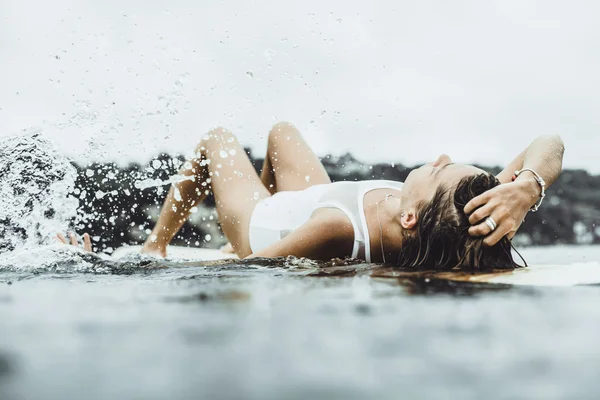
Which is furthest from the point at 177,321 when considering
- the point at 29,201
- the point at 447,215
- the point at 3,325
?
the point at 29,201

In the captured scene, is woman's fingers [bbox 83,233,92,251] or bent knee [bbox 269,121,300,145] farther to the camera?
bent knee [bbox 269,121,300,145]

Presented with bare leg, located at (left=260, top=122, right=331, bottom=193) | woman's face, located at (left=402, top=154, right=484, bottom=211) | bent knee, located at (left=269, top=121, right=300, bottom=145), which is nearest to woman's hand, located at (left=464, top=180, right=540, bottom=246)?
woman's face, located at (left=402, top=154, right=484, bottom=211)

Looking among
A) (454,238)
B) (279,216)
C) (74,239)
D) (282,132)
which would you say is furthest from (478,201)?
(74,239)

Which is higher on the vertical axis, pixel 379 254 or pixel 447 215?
pixel 447 215

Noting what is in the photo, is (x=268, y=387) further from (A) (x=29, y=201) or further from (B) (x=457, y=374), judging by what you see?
(A) (x=29, y=201)

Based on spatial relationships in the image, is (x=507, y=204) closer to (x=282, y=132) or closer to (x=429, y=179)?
(x=429, y=179)

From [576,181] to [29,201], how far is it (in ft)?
47.8

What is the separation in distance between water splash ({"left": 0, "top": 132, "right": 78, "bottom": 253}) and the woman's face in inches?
62.7

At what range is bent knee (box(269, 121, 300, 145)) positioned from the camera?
2.88 m

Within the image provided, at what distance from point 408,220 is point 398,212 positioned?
8 centimetres

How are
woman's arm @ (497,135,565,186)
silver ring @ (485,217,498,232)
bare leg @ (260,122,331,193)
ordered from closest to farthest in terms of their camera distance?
silver ring @ (485,217,498,232), woman's arm @ (497,135,565,186), bare leg @ (260,122,331,193)

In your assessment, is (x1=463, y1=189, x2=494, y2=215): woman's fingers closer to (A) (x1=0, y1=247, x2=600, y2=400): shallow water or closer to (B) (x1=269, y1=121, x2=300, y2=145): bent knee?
(A) (x1=0, y1=247, x2=600, y2=400): shallow water

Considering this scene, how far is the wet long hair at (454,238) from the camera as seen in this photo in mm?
1852

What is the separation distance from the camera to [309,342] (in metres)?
0.73
